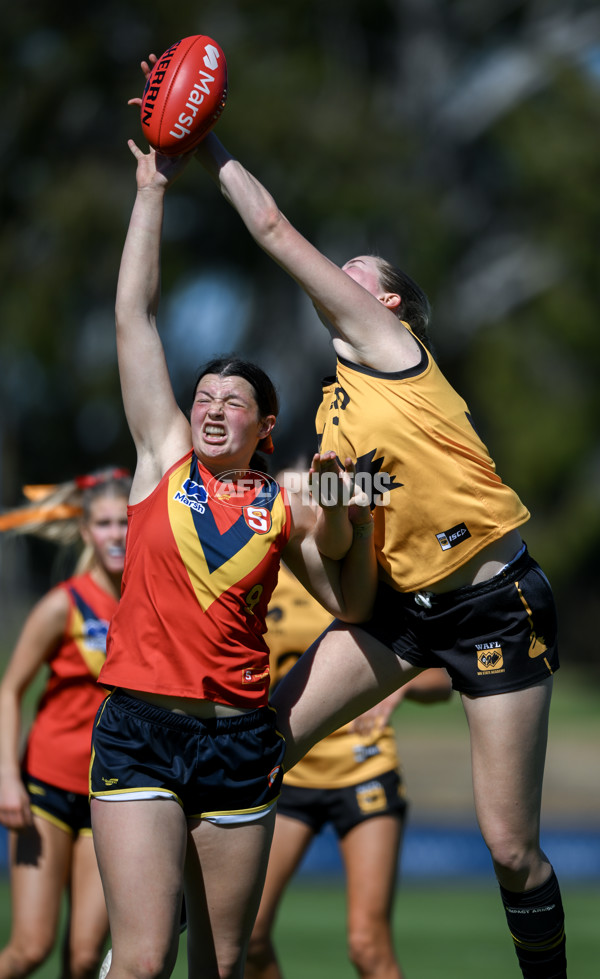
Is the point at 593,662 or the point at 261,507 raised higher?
the point at 261,507

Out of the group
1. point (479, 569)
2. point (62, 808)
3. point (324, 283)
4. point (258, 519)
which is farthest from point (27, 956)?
point (324, 283)

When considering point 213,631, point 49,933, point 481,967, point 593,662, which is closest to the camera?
point 213,631

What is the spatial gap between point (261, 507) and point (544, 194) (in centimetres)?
1587

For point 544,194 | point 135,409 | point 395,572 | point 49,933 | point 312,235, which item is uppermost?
point 135,409

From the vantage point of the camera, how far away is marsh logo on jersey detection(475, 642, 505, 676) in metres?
3.49

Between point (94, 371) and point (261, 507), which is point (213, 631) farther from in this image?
point (94, 371)

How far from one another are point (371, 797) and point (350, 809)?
95mm

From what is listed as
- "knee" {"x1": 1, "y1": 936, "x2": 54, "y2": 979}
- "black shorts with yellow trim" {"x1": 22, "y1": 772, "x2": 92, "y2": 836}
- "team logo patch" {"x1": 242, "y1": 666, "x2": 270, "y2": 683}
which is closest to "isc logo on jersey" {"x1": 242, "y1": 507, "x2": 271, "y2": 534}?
"team logo patch" {"x1": 242, "y1": 666, "x2": 270, "y2": 683}

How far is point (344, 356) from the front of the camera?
3.54 m

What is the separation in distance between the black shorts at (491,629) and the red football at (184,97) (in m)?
1.48

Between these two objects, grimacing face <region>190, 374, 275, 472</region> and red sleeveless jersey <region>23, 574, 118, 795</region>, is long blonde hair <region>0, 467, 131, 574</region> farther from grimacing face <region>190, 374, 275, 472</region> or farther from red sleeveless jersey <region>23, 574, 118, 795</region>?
grimacing face <region>190, 374, 275, 472</region>

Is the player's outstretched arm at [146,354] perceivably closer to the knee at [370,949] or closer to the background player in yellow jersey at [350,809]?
the background player in yellow jersey at [350,809]

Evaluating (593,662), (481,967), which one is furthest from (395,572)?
(593,662)

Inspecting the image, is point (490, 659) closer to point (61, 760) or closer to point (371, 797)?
point (371, 797)
